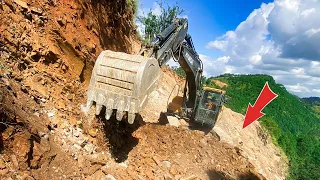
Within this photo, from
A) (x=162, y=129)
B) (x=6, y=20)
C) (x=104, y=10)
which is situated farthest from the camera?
(x=104, y=10)

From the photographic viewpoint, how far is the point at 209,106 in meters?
11.1

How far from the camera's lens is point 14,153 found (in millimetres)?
3473

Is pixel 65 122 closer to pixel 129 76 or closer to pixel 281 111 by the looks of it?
pixel 129 76

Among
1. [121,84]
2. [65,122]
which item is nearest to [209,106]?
[121,84]

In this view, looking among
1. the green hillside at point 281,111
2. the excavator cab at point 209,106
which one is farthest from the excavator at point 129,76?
the green hillside at point 281,111

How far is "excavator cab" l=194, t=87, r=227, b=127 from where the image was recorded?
35.3 feet

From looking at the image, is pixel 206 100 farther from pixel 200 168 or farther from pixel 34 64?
pixel 34 64

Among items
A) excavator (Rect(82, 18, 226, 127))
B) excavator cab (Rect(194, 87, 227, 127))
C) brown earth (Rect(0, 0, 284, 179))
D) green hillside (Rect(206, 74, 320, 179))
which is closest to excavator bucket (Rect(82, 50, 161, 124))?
excavator (Rect(82, 18, 226, 127))

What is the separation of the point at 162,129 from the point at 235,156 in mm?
2620

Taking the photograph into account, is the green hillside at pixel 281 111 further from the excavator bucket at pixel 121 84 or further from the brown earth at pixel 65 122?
the excavator bucket at pixel 121 84

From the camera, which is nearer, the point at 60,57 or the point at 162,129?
the point at 60,57

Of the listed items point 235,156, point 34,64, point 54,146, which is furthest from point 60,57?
point 235,156

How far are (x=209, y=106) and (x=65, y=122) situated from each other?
24.1 feet

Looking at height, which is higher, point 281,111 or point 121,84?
point 121,84
